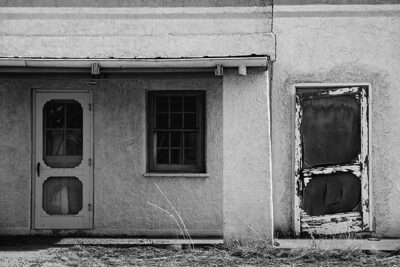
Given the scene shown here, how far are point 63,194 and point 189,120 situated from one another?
8.24 ft

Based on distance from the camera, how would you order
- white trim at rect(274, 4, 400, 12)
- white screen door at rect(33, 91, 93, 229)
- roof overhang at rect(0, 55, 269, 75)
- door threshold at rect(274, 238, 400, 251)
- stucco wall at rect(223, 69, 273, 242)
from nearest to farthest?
1. roof overhang at rect(0, 55, 269, 75)
2. stucco wall at rect(223, 69, 273, 242)
3. door threshold at rect(274, 238, 400, 251)
4. white trim at rect(274, 4, 400, 12)
5. white screen door at rect(33, 91, 93, 229)

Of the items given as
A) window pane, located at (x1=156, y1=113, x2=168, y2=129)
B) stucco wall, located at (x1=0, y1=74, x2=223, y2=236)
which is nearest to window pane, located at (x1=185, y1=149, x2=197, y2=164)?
stucco wall, located at (x1=0, y1=74, x2=223, y2=236)

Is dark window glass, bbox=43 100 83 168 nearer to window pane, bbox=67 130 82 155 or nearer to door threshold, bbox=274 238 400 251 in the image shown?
window pane, bbox=67 130 82 155

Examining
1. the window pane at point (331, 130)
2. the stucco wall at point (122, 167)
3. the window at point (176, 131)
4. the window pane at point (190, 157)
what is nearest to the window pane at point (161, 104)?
the window at point (176, 131)

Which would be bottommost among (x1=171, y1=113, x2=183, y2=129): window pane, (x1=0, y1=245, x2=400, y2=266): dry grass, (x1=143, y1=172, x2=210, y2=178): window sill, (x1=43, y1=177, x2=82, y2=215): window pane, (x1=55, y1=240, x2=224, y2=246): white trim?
(x1=0, y1=245, x2=400, y2=266): dry grass

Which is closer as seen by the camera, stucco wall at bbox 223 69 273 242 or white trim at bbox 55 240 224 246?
stucco wall at bbox 223 69 273 242

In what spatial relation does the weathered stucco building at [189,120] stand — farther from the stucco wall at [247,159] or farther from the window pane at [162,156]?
the stucco wall at [247,159]

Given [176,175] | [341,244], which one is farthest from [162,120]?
[341,244]

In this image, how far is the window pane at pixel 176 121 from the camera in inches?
458

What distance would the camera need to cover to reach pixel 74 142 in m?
11.7

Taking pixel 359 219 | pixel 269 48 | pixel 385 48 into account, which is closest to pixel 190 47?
pixel 269 48

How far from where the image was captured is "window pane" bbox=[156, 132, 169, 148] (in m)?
11.7

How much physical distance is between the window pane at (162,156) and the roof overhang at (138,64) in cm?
214

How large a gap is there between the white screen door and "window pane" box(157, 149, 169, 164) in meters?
1.18
